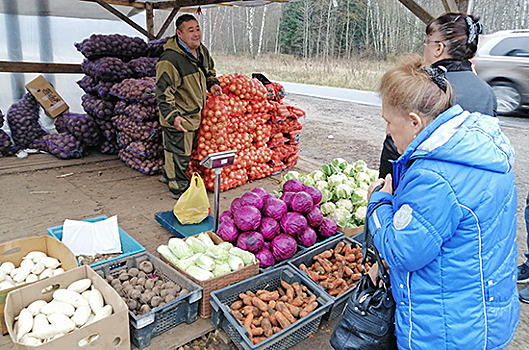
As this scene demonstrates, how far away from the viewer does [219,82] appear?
4.86 metres

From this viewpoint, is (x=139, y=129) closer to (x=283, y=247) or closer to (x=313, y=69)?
(x=283, y=247)

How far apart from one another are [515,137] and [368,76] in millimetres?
10836

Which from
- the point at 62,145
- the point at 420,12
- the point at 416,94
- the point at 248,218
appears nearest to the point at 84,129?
the point at 62,145

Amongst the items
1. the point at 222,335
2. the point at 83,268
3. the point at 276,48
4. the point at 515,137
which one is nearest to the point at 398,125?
the point at 222,335

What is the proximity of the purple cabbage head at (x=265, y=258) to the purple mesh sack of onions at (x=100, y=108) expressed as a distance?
399 centimetres

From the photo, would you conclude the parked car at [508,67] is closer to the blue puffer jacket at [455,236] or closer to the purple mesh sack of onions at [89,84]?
the purple mesh sack of onions at [89,84]

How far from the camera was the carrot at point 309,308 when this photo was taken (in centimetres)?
241

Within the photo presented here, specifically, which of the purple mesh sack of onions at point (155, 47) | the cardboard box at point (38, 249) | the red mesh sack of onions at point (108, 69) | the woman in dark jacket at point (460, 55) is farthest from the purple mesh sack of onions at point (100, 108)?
the woman in dark jacket at point (460, 55)

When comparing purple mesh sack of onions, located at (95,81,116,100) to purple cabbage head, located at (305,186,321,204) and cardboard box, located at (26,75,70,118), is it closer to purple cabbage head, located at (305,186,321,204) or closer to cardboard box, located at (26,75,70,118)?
cardboard box, located at (26,75,70,118)

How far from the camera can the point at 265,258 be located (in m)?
2.91

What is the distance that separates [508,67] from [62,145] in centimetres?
1007

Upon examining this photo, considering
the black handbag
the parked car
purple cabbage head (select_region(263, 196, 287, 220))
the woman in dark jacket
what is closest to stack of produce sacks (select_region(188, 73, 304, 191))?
purple cabbage head (select_region(263, 196, 287, 220))

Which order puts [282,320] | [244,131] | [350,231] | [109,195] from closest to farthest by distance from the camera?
[282,320], [350,231], [109,195], [244,131]

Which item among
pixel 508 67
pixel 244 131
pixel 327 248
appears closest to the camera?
pixel 327 248
